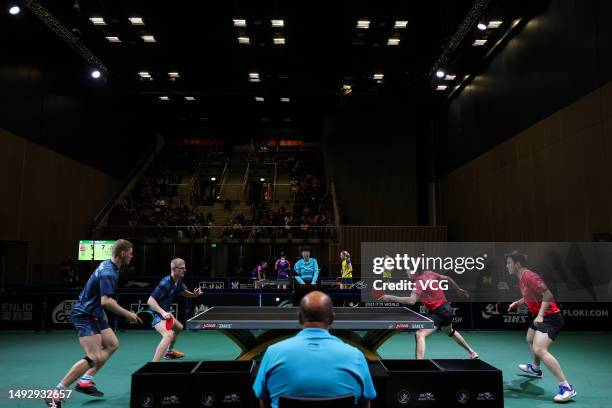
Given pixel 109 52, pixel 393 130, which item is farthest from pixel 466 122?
pixel 109 52

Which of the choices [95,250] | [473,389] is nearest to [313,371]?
[473,389]

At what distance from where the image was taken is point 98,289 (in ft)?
18.6

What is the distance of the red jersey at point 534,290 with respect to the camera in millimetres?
6289

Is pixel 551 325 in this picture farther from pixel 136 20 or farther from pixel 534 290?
pixel 136 20

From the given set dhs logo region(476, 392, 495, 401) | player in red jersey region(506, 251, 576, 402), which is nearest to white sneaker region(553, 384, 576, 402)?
player in red jersey region(506, 251, 576, 402)

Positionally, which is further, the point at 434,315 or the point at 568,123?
the point at 568,123

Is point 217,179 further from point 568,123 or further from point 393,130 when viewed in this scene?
point 568,123

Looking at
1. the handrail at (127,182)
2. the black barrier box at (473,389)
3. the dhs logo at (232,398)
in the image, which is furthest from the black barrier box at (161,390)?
the handrail at (127,182)

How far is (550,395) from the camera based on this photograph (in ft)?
20.1

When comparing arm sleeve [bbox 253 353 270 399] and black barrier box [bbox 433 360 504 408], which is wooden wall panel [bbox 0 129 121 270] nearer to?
black barrier box [bbox 433 360 504 408]

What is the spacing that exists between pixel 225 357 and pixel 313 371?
6.80 m

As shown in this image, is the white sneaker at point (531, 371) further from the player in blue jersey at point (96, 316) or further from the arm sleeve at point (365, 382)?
the player in blue jersey at point (96, 316)

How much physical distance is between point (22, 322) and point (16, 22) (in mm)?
10927

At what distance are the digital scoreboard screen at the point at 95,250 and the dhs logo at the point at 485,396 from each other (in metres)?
18.9
